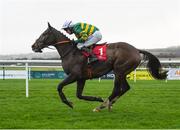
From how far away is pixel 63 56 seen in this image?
29.7ft

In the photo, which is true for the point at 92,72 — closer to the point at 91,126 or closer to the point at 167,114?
the point at 167,114

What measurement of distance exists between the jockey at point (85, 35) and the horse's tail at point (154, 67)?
1.29 metres

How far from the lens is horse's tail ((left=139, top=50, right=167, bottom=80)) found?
9.57m

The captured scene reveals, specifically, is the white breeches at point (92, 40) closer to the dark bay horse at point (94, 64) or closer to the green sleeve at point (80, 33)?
the green sleeve at point (80, 33)

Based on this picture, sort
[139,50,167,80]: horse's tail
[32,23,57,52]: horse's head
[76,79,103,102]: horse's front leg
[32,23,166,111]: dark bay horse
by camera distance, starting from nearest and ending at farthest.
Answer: [32,23,166,111]: dark bay horse, [76,79,103,102]: horse's front leg, [32,23,57,52]: horse's head, [139,50,167,80]: horse's tail

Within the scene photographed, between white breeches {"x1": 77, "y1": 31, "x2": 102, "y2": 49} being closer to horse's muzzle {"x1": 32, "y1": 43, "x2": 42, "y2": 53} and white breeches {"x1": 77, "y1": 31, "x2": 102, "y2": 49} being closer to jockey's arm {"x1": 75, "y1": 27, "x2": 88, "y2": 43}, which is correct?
jockey's arm {"x1": 75, "y1": 27, "x2": 88, "y2": 43}

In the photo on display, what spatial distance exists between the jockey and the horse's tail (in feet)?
4.24

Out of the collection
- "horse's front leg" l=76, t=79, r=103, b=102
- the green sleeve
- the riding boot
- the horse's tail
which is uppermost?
the green sleeve

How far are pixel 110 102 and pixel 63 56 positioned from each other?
1.33 metres

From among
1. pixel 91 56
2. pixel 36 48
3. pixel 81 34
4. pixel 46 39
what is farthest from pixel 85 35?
pixel 36 48

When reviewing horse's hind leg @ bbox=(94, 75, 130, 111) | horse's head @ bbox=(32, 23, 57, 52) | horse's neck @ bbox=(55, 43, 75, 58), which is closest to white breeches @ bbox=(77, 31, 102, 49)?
horse's neck @ bbox=(55, 43, 75, 58)

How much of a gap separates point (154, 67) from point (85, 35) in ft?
5.97

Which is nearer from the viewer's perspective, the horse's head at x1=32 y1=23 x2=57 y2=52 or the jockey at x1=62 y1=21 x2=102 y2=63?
the jockey at x1=62 y1=21 x2=102 y2=63

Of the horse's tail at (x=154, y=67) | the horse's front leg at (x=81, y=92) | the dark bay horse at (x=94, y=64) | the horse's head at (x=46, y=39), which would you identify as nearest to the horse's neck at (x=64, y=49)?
the dark bay horse at (x=94, y=64)
